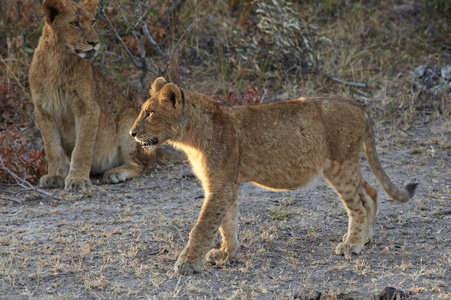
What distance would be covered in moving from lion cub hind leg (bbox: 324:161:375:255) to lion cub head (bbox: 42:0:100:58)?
10.9 ft

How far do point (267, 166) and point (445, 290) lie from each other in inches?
65.4

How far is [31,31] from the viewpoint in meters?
10.4

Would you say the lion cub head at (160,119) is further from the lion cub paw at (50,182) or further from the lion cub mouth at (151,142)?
the lion cub paw at (50,182)

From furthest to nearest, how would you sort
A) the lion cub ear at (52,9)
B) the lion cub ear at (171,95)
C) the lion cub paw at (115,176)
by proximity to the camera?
the lion cub paw at (115,176) → the lion cub ear at (52,9) → the lion cub ear at (171,95)

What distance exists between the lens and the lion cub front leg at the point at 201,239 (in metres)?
4.58

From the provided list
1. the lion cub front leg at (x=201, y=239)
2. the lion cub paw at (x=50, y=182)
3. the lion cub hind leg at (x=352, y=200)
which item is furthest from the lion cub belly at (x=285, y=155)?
the lion cub paw at (x=50, y=182)

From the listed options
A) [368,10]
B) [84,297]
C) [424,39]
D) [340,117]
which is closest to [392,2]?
[368,10]

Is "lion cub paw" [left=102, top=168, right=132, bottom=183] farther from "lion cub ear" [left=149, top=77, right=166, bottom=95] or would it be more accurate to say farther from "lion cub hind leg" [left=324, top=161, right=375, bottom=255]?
"lion cub hind leg" [left=324, top=161, right=375, bottom=255]

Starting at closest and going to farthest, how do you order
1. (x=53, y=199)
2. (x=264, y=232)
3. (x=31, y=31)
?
(x=264, y=232) → (x=53, y=199) → (x=31, y=31)

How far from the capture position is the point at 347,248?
5031 millimetres

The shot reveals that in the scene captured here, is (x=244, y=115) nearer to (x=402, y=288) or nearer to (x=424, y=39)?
(x=402, y=288)

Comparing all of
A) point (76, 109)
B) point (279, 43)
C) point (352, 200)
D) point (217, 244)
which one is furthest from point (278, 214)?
point (279, 43)

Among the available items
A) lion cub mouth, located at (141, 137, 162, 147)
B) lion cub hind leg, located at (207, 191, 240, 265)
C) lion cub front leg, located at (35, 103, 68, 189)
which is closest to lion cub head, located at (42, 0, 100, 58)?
lion cub front leg, located at (35, 103, 68, 189)

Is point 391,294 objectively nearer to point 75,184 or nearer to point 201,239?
point 201,239
